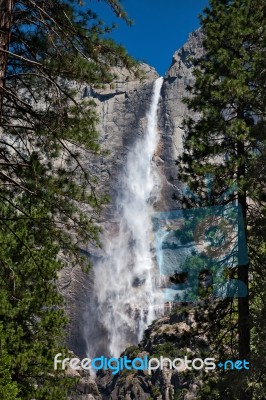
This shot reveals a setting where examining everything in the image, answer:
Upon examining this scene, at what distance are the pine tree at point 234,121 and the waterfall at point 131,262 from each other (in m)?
57.2

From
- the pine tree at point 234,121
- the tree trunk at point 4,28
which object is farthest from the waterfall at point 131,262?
the tree trunk at point 4,28

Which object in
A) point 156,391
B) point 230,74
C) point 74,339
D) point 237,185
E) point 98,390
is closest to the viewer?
point 237,185

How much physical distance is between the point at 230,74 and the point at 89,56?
448 centimetres

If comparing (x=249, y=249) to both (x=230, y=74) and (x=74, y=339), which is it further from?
(x=74, y=339)

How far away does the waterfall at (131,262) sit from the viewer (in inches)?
2645

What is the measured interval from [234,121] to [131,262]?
6449 centimetres

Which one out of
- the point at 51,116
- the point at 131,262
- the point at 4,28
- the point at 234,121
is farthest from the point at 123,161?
the point at 4,28

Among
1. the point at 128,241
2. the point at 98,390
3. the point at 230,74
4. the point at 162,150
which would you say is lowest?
the point at 98,390

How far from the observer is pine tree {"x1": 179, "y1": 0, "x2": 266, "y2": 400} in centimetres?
927

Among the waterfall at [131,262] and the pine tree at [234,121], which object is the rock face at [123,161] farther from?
the pine tree at [234,121]

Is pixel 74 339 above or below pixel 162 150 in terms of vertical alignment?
below

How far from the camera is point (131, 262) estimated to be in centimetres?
7319

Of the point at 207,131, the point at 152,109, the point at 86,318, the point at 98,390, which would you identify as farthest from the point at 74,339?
the point at 207,131

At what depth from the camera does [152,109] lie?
90062 mm
